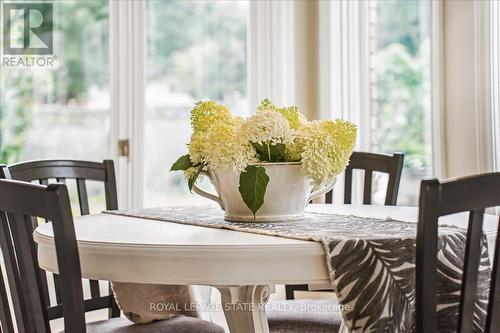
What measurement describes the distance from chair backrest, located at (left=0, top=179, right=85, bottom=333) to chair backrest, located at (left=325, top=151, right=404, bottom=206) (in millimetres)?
1376

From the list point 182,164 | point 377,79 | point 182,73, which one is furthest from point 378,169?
point 182,73

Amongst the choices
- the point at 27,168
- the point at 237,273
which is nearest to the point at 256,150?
the point at 237,273

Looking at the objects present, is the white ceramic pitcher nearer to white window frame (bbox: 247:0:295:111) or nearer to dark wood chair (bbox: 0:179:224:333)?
dark wood chair (bbox: 0:179:224:333)

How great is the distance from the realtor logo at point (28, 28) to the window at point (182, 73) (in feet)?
1.73

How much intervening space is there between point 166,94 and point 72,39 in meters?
0.57

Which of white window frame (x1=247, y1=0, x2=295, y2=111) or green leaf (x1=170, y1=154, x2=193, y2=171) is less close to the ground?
white window frame (x1=247, y1=0, x2=295, y2=111)

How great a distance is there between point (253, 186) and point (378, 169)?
0.98 metres

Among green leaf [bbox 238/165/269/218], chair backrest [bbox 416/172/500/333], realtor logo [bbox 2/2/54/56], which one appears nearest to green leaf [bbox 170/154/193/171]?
green leaf [bbox 238/165/269/218]

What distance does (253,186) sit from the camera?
71.9 inches

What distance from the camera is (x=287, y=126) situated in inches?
74.0

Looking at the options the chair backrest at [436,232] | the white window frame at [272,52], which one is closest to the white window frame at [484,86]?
the white window frame at [272,52]

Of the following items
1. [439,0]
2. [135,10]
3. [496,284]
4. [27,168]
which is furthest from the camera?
[135,10]

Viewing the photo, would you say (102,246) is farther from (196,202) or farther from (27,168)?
(196,202)

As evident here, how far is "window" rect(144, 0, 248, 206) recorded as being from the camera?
154 inches
